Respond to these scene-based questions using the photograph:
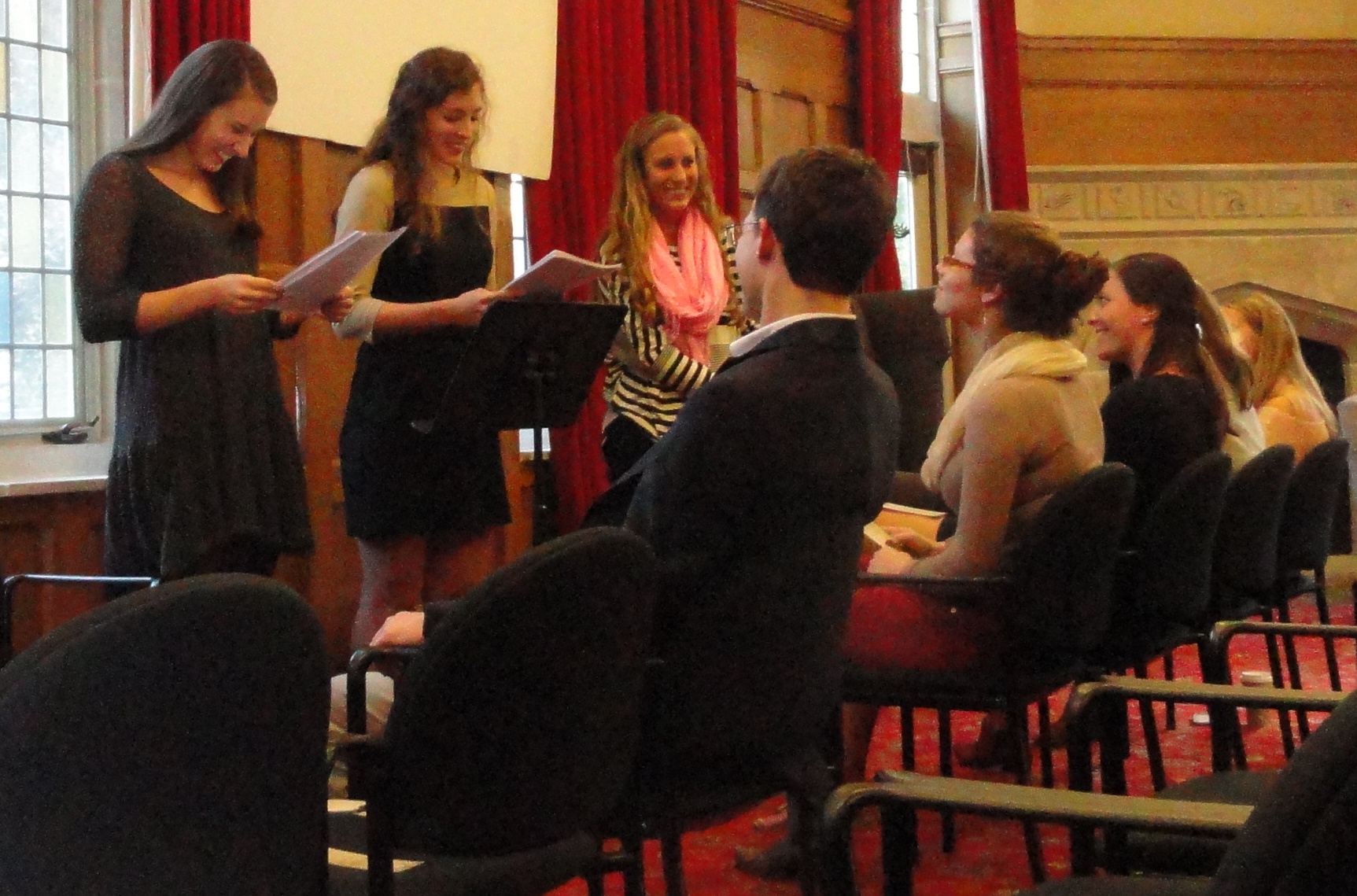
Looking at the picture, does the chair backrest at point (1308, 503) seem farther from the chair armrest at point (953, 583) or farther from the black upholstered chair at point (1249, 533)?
the chair armrest at point (953, 583)

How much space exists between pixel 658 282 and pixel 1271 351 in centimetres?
240

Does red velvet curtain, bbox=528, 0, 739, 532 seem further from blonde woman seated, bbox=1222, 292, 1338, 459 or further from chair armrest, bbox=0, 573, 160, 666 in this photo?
chair armrest, bbox=0, 573, 160, 666

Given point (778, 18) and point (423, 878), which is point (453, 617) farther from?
point (778, 18)

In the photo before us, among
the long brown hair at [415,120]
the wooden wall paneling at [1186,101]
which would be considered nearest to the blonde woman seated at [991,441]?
the long brown hair at [415,120]

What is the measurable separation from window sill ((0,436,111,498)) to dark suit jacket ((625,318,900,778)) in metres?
1.95

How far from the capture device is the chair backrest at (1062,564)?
2.45m

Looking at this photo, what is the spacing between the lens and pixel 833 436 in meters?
Answer: 1.91

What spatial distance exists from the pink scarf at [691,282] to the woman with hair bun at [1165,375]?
36.5 inches

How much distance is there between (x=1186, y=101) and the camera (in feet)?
26.0

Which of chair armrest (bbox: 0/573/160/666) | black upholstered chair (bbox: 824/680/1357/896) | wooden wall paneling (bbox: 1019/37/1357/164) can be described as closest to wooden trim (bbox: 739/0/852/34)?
wooden wall paneling (bbox: 1019/37/1357/164)

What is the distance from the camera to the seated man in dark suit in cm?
182

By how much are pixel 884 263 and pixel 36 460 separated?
3935mm

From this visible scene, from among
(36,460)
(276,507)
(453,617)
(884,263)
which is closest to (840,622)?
(453,617)

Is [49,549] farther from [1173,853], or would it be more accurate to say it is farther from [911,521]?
[1173,853]
